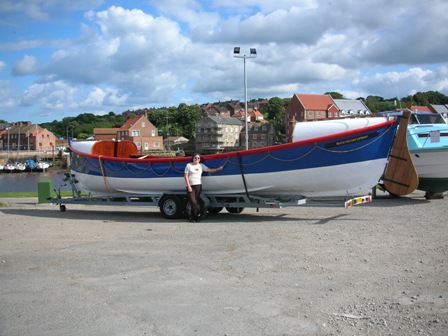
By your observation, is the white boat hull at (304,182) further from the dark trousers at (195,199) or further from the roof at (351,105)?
the roof at (351,105)

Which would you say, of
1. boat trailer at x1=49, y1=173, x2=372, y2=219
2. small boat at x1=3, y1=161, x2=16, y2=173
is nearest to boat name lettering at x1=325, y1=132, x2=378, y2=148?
boat trailer at x1=49, y1=173, x2=372, y2=219

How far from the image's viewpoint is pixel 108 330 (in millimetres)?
4887

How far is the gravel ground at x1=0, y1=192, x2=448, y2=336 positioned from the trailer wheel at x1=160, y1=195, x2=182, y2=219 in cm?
86

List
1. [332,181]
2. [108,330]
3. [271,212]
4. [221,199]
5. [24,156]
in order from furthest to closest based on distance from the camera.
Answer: [24,156] < [271,212] < [221,199] < [332,181] < [108,330]

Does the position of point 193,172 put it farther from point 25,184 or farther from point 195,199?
point 25,184

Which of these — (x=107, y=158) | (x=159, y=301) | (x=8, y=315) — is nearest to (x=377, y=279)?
(x=159, y=301)

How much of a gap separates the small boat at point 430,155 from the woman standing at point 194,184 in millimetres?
Answer: 7042

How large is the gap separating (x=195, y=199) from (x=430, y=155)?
→ 8107 mm

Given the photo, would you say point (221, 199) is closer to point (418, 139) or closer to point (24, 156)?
point (418, 139)

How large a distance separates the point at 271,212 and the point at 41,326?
9223mm

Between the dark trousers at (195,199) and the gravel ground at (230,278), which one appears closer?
the gravel ground at (230,278)

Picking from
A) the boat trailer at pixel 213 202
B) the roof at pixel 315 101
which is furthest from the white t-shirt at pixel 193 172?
the roof at pixel 315 101

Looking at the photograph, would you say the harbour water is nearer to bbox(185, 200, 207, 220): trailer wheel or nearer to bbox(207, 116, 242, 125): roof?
bbox(185, 200, 207, 220): trailer wheel

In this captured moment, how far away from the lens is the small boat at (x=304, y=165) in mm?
11227
